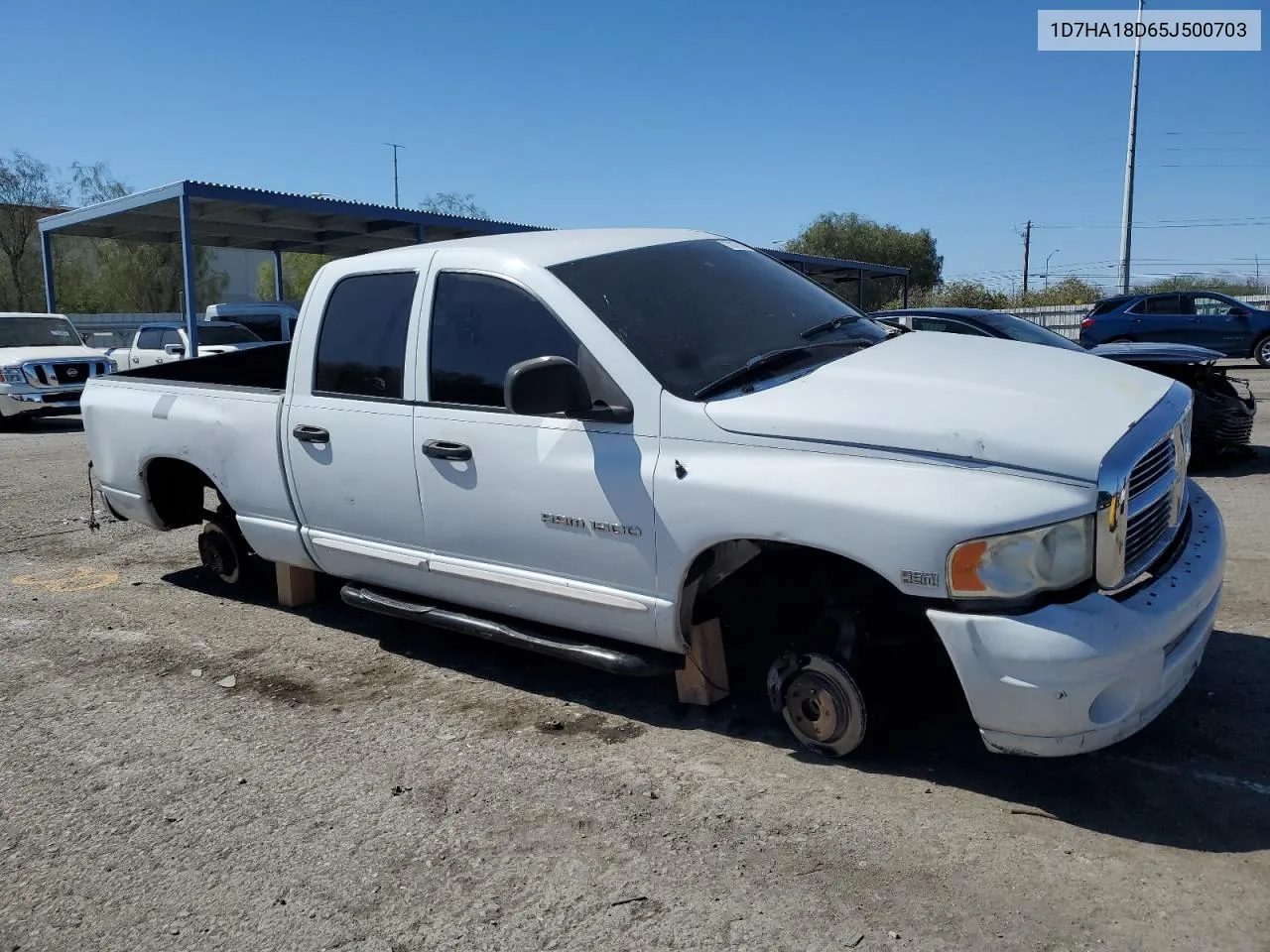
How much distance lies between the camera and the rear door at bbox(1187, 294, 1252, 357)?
2036cm

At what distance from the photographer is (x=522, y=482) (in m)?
3.94

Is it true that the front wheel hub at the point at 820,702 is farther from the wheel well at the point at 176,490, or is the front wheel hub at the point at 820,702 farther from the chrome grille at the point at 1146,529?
the wheel well at the point at 176,490

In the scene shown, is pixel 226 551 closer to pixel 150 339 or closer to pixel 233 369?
pixel 233 369

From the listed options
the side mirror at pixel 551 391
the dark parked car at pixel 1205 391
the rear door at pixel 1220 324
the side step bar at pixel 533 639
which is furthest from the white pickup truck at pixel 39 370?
the rear door at pixel 1220 324

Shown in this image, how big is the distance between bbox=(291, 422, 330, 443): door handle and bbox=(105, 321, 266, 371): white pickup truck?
1503cm

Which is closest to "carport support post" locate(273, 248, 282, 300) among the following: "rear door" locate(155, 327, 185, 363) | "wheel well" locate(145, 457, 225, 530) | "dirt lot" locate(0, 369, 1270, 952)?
"rear door" locate(155, 327, 185, 363)

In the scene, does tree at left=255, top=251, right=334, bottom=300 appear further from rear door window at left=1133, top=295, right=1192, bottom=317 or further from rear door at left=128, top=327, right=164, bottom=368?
rear door window at left=1133, top=295, right=1192, bottom=317

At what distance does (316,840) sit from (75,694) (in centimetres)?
199

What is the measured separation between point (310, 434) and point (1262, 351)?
2151cm

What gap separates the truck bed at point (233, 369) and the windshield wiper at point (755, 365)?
3522 millimetres

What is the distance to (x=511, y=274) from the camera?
13.4 ft

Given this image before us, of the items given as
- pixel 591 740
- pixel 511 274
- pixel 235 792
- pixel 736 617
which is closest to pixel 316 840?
pixel 235 792

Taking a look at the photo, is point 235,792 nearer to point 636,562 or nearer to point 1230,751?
point 636,562

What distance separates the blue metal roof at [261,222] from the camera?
791 inches
